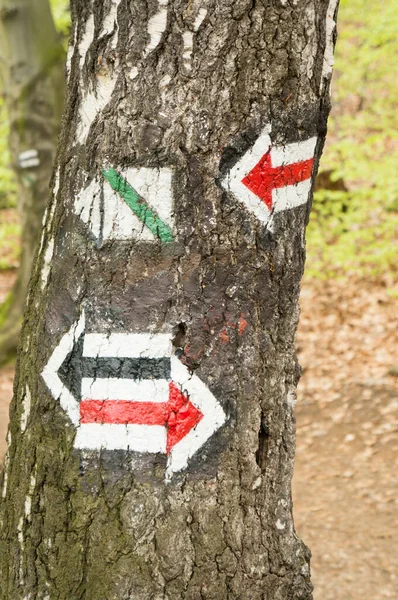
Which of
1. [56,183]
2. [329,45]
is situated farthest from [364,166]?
[56,183]

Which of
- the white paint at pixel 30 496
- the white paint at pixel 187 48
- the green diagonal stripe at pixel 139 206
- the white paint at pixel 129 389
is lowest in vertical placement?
the white paint at pixel 30 496

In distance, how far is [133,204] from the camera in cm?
158

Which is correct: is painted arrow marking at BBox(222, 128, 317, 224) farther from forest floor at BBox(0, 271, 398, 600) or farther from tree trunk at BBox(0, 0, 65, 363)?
tree trunk at BBox(0, 0, 65, 363)

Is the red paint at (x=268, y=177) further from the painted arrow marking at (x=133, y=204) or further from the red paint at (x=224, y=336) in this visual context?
the red paint at (x=224, y=336)

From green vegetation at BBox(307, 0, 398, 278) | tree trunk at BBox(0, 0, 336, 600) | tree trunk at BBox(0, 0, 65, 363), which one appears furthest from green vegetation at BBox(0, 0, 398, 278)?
tree trunk at BBox(0, 0, 336, 600)

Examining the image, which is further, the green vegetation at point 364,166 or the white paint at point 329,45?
the green vegetation at point 364,166

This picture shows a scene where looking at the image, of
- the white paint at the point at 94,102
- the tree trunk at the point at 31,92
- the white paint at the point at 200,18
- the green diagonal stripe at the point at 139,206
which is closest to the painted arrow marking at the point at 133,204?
the green diagonal stripe at the point at 139,206

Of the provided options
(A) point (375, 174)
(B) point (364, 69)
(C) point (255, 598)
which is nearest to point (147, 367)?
(C) point (255, 598)

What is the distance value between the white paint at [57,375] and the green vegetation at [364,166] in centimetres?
533

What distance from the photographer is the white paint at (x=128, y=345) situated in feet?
5.21

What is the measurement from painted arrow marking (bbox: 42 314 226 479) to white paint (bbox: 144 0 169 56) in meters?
0.72

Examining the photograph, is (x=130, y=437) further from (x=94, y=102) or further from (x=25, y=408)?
(x=94, y=102)

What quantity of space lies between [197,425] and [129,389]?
0.20 meters

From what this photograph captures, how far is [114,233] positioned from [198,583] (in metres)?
0.95
